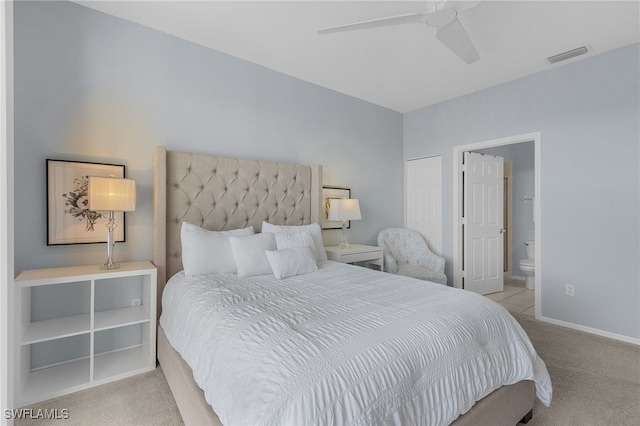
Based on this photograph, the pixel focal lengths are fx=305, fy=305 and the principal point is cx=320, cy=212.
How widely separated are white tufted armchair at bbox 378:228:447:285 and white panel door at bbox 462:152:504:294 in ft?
1.74

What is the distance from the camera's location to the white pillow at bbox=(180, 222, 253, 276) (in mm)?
2254

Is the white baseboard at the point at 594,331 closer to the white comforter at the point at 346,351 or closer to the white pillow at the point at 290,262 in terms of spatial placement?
the white comforter at the point at 346,351

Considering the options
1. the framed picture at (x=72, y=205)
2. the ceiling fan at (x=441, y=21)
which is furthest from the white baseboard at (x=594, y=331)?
the framed picture at (x=72, y=205)

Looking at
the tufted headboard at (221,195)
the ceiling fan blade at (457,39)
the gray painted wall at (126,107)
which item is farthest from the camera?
the tufted headboard at (221,195)

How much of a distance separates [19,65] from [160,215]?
4.37 feet

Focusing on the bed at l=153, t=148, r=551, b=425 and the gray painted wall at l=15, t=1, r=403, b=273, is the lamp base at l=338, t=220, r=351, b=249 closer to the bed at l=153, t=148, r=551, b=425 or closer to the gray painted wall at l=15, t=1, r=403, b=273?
the gray painted wall at l=15, t=1, r=403, b=273

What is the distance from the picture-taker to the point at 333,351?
3.64 ft

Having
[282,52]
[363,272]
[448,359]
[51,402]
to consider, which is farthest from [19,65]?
Answer: [448,359]

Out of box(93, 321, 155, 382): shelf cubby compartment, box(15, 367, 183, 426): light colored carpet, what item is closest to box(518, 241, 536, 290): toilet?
box(15, 367, 183, 426): light colored carpet

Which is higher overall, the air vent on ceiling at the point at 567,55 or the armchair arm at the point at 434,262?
the air vent on ceiling at the point at 567,55

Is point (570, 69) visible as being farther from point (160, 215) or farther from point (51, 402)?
point (51, 402)

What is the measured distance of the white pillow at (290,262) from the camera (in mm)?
2264

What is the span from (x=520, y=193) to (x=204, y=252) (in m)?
5.20

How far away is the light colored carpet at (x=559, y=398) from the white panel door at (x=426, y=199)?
2.02 meters
